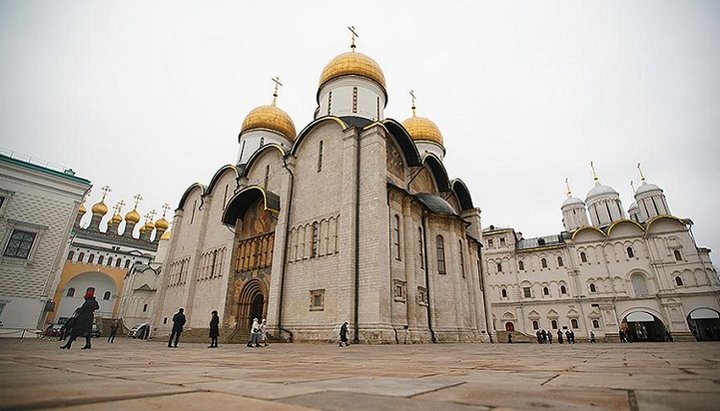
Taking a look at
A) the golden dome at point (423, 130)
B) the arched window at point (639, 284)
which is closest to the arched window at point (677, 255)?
the arched window at point (639, 284)

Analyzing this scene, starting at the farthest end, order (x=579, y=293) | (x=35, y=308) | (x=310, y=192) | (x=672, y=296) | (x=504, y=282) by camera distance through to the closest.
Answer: (x=504, y=282), (x=579, y=293), (x=672, y=296), (x=35, y=308), (x=310, y=192)

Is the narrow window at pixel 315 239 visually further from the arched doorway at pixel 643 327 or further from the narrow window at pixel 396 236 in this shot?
the arched doorway at pixel 643 327

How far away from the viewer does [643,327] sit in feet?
107

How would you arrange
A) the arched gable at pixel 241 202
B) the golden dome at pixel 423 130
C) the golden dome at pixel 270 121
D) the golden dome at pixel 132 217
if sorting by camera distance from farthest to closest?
the golden dome at pixel 132 217 → the golden dome at pixel 423 130 → the golden dome at pixel 270 121 → the arched gable at pixel 241 202

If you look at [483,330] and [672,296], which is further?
[672,296]

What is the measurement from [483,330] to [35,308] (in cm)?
2375

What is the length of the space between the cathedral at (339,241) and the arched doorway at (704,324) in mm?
22302

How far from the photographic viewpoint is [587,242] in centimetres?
3444

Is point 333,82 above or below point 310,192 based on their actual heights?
above

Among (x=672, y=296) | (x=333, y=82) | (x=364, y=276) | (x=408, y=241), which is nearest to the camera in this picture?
(x=364, y=276)

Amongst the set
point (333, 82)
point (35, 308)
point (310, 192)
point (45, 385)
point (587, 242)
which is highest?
point (333, 82)

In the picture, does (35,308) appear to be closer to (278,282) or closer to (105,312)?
(278,282)

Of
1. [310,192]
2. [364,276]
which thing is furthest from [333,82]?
[364,276]

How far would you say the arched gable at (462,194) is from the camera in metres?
23.0
